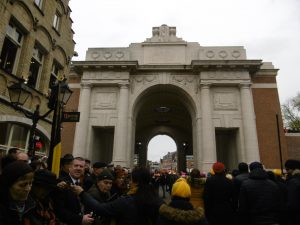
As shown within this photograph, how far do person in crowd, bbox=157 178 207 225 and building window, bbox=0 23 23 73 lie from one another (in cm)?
870

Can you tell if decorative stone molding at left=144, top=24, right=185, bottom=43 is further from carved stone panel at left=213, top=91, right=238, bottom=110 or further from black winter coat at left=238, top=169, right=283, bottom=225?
black winter coat at left=238, top=169, right=283, bottom=225

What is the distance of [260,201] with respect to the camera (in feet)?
13.0

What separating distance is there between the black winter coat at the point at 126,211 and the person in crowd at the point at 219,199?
2.50m

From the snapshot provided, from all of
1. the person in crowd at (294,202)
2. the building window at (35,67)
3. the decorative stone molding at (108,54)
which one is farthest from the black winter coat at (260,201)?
the decorative stone molding at (108,54)

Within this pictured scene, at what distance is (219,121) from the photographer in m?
19.7

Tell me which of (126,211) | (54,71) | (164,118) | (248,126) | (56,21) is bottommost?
(126,211)

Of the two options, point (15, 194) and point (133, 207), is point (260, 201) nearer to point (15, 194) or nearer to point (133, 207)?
point (133, 207)

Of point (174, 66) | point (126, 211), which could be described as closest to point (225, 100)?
point (174, 66)

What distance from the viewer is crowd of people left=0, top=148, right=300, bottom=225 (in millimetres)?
2123

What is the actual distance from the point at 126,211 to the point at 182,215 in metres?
0.73

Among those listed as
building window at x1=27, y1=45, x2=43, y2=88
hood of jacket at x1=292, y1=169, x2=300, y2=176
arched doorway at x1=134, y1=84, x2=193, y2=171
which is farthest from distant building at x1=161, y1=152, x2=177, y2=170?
hood of jacket at x1=292, y1=169, x2=300, y2=176

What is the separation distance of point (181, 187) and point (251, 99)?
1916 cm

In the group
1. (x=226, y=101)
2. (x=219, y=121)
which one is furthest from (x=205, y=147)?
(x=226, y=101)

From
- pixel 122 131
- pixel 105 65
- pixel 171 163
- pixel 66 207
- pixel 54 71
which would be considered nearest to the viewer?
pixel 66 207
